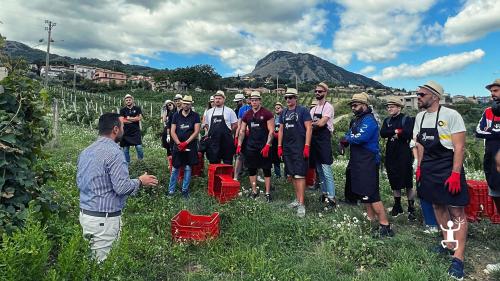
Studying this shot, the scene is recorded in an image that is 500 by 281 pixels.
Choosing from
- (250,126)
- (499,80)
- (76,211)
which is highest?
(499,80)

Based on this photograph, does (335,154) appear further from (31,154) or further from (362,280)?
(31,154)

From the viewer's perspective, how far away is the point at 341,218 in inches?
209

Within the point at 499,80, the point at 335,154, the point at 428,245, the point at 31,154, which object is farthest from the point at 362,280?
the point at 335,154

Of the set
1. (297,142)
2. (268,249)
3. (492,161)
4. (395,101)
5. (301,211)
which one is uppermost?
(395,101)

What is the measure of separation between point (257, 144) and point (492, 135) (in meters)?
3.45

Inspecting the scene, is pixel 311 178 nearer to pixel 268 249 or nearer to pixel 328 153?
pixel 328 153

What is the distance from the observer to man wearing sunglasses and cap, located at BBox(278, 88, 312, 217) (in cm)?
570

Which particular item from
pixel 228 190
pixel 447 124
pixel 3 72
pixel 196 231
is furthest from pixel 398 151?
pixel 3 72

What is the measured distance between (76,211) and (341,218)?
3.73m

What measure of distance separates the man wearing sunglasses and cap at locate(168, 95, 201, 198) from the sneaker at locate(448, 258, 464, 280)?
4.08 meters

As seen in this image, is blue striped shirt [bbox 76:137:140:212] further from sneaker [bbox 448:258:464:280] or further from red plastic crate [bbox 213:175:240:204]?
sneaker [bbox 448:258:464:280]

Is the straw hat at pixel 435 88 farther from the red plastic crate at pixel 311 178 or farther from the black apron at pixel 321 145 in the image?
the red plastic crate at pixel 311 178

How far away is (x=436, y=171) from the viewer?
4.06 metres

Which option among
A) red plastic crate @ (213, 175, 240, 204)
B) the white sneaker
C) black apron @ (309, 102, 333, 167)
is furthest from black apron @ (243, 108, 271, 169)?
the white sneaker
